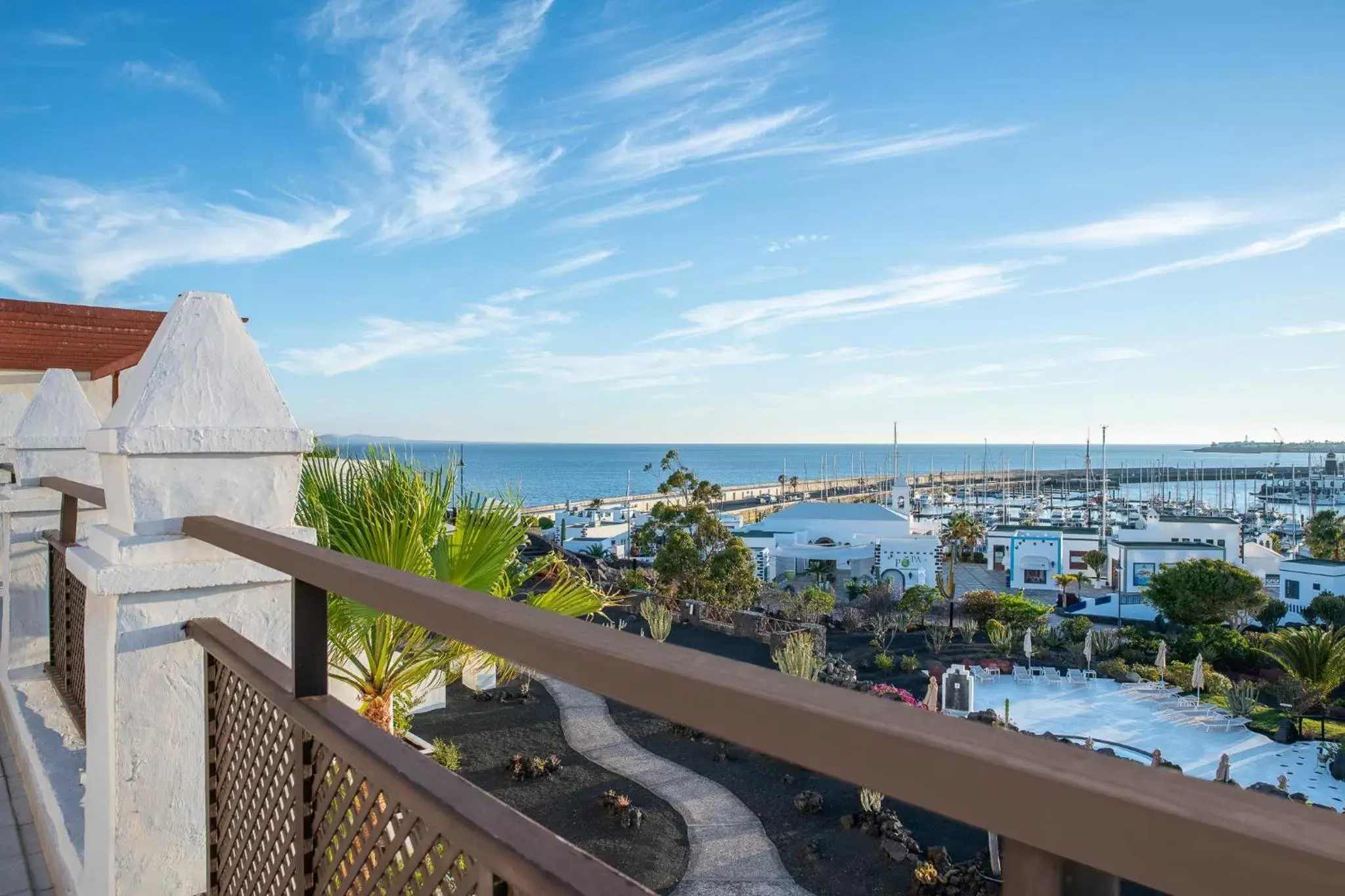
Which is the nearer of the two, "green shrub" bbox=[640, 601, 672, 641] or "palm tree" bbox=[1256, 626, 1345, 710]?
"green shrub" bbox=[640, 601, 672, 641]

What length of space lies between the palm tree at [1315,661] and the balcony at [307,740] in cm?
1843

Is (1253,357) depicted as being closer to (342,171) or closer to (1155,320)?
(1155,320)

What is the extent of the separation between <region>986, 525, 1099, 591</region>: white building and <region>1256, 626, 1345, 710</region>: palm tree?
1395 centimetres

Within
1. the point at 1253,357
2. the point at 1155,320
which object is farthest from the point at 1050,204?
the point at 1253,357

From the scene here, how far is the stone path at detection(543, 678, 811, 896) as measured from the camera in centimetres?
687

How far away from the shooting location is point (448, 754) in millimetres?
7953

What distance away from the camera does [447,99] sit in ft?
41.2

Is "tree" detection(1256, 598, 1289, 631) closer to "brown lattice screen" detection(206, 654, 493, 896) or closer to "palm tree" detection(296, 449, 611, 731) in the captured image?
"palm tree" detection(296, 449, 611, 731)

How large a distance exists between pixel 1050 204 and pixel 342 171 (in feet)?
83.7

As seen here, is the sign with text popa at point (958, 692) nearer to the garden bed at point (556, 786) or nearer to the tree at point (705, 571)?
the tree at point (705, 571)

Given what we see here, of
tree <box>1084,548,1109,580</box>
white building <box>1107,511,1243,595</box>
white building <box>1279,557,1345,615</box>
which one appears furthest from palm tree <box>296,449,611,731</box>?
tree <box>1084,548,1109,580</box>

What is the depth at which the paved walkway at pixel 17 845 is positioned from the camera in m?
2.71

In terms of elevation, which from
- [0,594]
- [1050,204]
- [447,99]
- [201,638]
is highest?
[1050,204]

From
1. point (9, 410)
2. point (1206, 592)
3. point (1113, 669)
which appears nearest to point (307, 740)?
point (9, 410)
